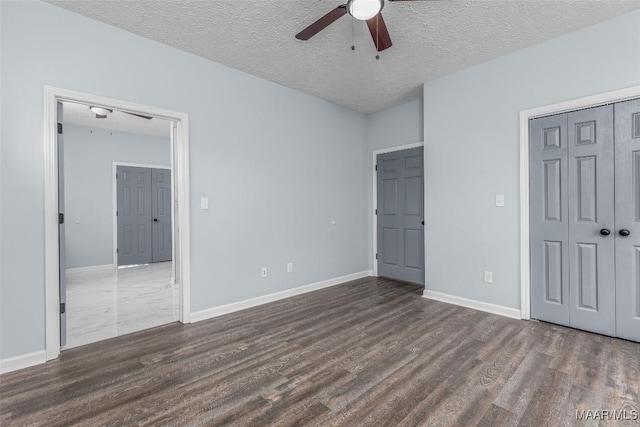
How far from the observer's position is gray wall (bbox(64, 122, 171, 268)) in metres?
5.69

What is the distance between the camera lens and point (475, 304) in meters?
3.42

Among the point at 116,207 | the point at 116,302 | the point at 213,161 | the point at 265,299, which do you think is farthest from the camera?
the point at 116,207

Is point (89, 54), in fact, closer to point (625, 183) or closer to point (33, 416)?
point (33, 416)

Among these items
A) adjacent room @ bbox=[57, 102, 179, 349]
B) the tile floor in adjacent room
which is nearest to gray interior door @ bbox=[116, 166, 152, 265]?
adjacent room @ bbox=[57, 102, 179, 349]

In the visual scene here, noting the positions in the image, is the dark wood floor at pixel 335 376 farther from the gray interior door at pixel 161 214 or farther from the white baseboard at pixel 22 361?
the gray interior door at pixel 161 214

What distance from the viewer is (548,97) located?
2.91m

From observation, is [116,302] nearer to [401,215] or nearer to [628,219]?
[401,215]

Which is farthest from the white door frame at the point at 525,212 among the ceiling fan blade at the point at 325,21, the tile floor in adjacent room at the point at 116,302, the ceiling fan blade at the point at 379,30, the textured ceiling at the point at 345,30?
the tile floor in adjacent room at the point at 116,302

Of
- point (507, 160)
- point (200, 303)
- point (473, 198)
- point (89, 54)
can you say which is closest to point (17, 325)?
point (200, 303)

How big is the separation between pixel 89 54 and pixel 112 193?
4435 millimetres

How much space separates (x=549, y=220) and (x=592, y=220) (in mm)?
315

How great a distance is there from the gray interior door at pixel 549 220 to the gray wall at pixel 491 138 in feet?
0.51

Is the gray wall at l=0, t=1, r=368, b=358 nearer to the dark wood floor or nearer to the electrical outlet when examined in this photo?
the dark wood floor

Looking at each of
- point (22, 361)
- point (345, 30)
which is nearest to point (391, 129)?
point (345, 30)
